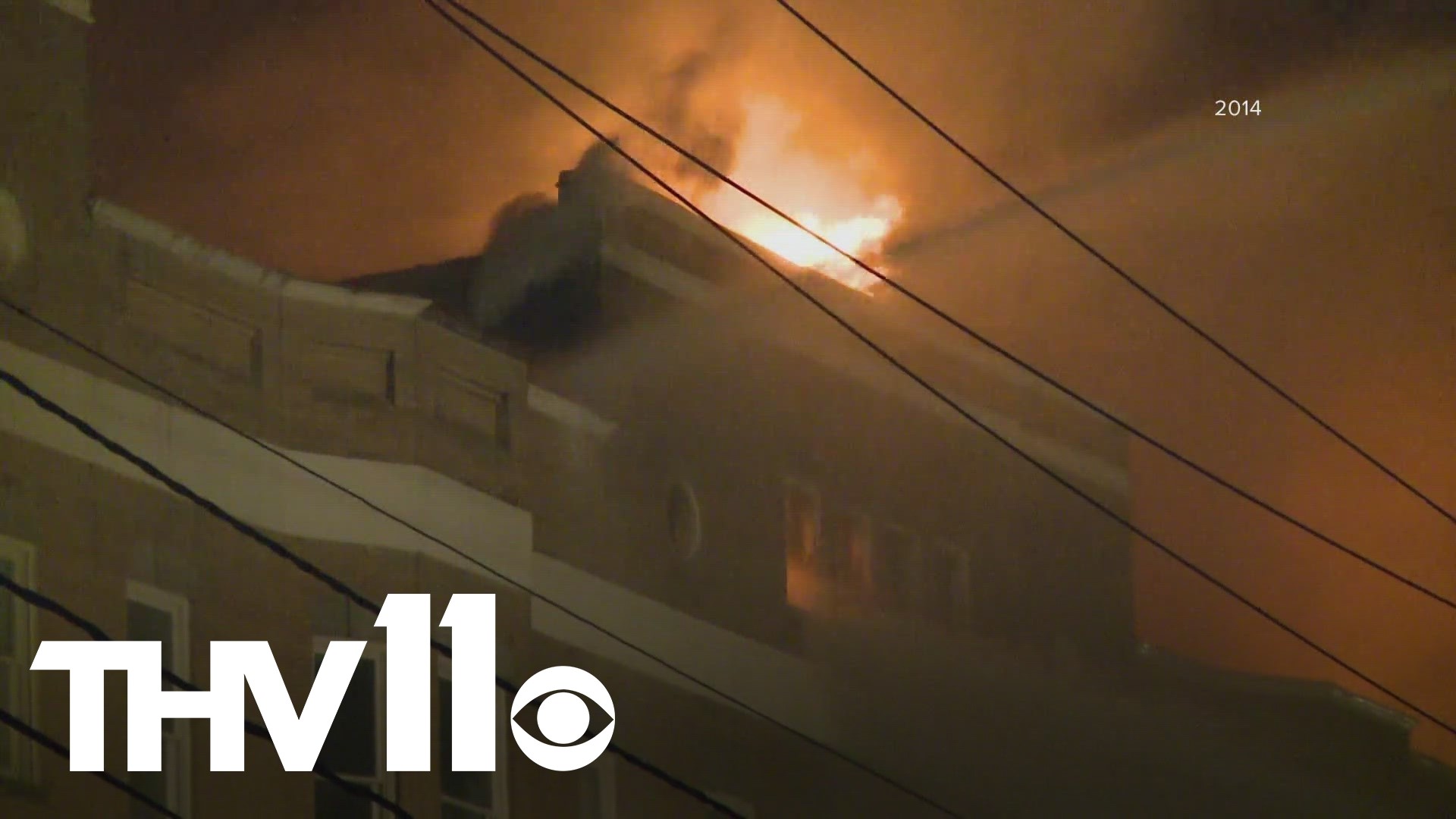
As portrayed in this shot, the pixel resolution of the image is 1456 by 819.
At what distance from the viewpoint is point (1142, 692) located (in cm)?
536

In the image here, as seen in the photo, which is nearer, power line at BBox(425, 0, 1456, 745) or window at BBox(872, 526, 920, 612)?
power line at BBox(425, 0, 1456, 745)

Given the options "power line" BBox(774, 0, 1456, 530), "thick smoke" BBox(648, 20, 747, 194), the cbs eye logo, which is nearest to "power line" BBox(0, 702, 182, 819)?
the cbs eye logo

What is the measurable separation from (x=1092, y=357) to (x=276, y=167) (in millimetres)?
2524

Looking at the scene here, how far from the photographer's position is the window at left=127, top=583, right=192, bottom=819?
13.5 ft

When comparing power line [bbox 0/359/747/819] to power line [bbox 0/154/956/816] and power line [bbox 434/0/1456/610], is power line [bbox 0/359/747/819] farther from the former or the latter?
power line [bbox 434/0/1456/610]

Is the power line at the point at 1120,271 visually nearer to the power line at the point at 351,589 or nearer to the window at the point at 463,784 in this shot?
the power line at the point at 351,589

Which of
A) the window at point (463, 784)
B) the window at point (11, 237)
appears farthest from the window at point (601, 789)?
the window at point (11, 237)

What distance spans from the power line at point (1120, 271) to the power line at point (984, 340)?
28 cm

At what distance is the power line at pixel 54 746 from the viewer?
158 inches

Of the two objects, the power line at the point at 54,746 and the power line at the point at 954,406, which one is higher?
the power line at the point at 954,406

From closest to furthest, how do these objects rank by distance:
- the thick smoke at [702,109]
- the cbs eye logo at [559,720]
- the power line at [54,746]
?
the power line at [54,746], the cbs eye logo at [559,720], the thick smoke at [702,109]

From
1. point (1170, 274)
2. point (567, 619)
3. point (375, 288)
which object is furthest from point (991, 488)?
point (375, 288)

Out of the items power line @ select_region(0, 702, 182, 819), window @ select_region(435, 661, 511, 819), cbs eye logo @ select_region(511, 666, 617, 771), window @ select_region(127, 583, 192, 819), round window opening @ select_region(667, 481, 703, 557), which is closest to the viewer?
power line @ select_region(0, 702, 182, 819)

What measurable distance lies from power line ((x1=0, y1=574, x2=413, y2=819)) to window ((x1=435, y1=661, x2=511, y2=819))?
0.14 metres
